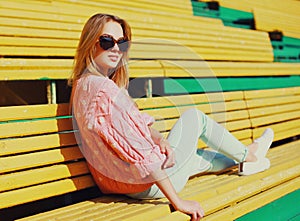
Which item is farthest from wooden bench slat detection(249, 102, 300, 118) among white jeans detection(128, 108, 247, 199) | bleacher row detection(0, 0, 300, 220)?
white jeans detection(128, 108, 247, 199)

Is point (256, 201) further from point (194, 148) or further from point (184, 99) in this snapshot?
point (184, 99)

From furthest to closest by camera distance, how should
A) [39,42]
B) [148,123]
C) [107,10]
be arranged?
[107,10] < [39,42] < [148,123]

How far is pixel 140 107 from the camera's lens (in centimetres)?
261

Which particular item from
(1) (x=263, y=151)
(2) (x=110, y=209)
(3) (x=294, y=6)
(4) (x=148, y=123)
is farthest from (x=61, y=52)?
(3) (x=294, y=6)

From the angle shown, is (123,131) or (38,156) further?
(38,156)

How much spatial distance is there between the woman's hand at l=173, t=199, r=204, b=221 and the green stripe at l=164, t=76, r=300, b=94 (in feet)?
4.63

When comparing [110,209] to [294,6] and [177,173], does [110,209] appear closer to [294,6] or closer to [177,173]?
[177,173]

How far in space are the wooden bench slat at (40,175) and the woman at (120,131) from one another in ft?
0.24

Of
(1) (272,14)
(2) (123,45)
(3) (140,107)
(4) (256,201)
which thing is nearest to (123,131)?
(2) (123,45)

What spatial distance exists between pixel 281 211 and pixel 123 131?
112 centimetres

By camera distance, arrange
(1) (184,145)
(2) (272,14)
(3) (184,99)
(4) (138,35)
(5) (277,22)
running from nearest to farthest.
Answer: (1) (184,145), (3) (184,99), (4) (138,35), (5) (277,22), (2) (272,14)

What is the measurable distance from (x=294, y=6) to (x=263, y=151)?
4704 millimetres

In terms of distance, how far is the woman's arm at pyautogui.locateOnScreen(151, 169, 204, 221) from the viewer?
1921 mm

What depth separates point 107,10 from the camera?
3.41 metres
